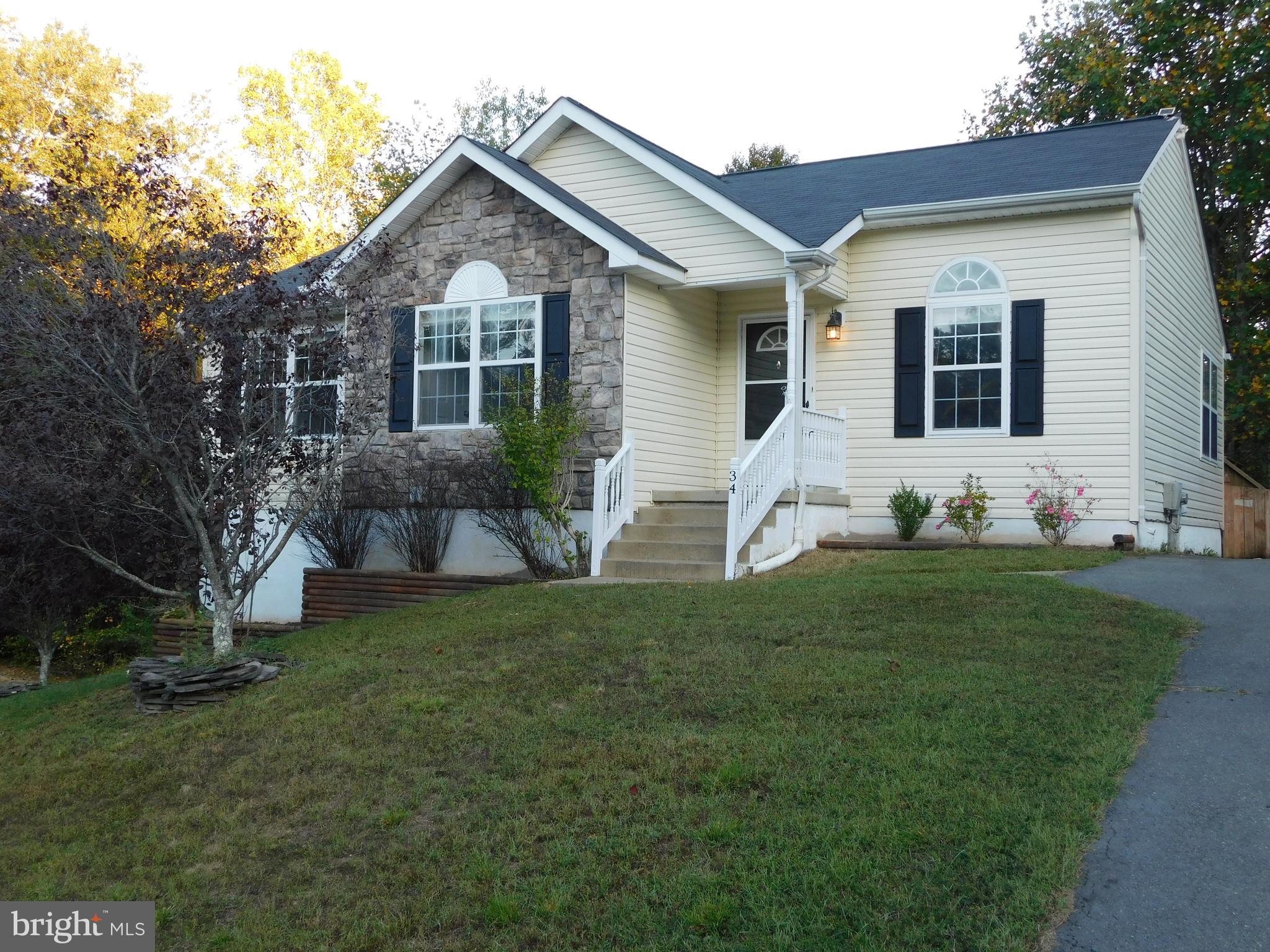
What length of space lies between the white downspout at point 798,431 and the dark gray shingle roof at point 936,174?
0.49 m

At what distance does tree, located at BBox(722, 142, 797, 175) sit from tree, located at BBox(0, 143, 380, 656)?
24.9 m

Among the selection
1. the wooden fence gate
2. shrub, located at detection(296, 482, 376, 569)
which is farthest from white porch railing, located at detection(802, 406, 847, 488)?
the wooden fence gate

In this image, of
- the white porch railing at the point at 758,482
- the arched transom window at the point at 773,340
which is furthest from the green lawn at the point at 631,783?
the arched transom window at the point at 773,340

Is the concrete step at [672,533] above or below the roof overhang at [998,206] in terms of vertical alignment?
below

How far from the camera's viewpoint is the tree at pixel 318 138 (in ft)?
101

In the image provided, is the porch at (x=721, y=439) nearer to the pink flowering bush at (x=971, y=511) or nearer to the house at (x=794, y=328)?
the house at (x=794, y=328)

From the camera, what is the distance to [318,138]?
31578mm

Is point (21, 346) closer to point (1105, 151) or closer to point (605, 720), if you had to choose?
point (605, 720)

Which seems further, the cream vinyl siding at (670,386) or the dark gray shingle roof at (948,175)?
the dark gray shingle roof at (948,175)

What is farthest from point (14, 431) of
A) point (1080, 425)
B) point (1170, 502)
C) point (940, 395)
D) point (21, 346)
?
point (1170, 502)

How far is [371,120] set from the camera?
105ft

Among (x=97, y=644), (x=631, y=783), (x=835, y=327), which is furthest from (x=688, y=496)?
(x=97, y=644)

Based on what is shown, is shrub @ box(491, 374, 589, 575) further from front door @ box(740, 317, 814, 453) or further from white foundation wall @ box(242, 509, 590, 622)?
front door @ box(740, 317, 814, 453)

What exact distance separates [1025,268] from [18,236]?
31.9ft
